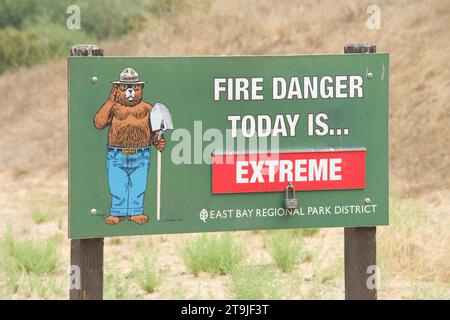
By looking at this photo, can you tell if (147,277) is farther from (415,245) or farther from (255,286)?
(415,245)

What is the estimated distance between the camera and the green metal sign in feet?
20.8

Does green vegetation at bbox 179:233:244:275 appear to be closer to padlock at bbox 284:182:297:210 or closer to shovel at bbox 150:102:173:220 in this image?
padlock at bbox 284:182:297:210

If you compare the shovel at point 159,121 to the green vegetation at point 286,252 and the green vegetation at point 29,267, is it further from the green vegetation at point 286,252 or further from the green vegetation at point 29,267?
the green vegetation at point 286,252

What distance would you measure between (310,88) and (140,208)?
1239mm

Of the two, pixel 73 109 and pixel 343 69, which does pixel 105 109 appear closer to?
pixel 73 109

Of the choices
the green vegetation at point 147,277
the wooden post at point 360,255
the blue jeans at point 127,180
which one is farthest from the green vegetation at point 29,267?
the wooden post at point 360,255

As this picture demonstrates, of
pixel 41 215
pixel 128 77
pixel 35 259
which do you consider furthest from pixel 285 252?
pixel 41 215

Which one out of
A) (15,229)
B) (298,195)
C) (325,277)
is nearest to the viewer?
(298,195)

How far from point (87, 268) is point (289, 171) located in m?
1.31

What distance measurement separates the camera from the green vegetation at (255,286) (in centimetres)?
799

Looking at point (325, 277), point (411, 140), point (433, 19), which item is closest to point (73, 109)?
point (325, 277)

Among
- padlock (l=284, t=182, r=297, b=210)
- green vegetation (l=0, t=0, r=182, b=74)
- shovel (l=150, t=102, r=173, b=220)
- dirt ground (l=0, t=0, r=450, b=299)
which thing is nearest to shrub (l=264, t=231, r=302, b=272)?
dirt ground (l=0, t=0, r=450, b=299)

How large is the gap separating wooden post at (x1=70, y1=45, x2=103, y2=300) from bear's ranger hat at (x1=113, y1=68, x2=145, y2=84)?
0.18 m

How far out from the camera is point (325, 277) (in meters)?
8.94
